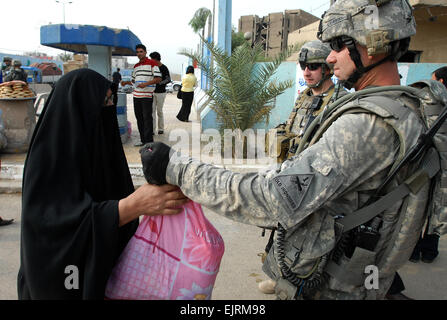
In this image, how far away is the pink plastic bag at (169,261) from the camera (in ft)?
4.49

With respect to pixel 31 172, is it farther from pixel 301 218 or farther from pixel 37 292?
pixel 301 218

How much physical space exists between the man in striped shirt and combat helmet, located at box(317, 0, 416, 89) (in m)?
5.99

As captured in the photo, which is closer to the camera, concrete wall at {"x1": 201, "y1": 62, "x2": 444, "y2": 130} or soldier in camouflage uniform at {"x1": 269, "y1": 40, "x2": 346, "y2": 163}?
soldier in camouflage uniform at {"x1": 269, "y1": 40, "x2": 346, "y2": 163}

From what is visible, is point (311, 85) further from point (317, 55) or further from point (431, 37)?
point (431, 37)

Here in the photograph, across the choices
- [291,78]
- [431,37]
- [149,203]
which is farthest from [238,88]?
[431,37]

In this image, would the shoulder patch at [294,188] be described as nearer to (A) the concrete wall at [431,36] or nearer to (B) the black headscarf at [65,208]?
(B) the black headscarf at [65,208]

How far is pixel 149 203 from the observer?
1.40 metres

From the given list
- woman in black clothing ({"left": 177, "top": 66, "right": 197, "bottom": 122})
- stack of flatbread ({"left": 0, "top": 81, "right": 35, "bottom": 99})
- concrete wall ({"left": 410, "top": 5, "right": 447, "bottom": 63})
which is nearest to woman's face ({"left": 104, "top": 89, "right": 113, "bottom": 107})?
stack of flatbread ({"left": 0, "top": 81, "right": 35, "bottom": 99})

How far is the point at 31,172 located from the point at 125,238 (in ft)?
1.85

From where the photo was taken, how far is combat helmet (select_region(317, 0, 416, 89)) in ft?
4.75

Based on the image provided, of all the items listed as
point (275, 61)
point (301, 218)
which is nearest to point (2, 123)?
point (275, 61)

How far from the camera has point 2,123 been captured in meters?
6.26

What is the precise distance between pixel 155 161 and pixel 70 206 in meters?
0.38

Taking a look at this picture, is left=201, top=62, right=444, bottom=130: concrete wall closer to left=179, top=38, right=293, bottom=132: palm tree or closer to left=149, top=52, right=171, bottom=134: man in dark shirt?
left=179, top=38, right=293, bottom=132: palm tree
